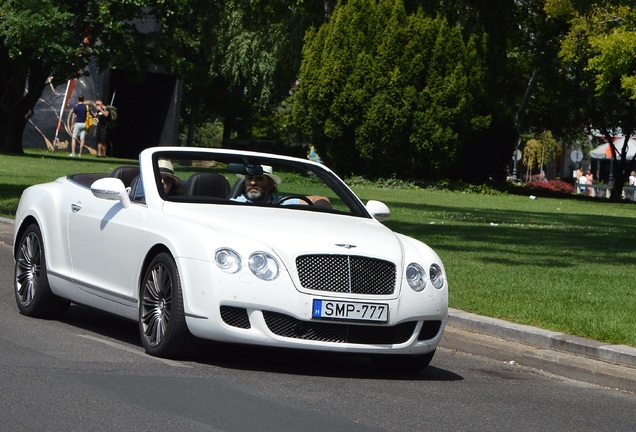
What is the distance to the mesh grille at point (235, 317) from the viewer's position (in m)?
8.77

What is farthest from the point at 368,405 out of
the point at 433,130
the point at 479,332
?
the point at 433,130

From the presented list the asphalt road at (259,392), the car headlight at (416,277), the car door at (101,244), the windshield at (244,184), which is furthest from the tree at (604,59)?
the car headlight at (416,277)

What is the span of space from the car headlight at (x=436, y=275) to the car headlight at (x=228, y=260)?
1316 mm

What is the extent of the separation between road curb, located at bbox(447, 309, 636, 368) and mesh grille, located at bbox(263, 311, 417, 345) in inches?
70.9

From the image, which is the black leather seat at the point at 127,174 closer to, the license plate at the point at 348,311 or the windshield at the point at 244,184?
the windshield at the point at 244,184

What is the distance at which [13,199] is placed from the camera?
71.7ft

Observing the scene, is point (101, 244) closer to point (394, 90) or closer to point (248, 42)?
point (394, 90)

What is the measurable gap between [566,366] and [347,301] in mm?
2217

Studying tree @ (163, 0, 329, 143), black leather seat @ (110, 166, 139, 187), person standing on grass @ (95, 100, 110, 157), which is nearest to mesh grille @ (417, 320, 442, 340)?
black leather seat @ (110, 166, 139, 187)

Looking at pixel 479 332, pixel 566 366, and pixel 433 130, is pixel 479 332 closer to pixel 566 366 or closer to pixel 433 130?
pixel 566 366

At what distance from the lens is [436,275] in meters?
9.34

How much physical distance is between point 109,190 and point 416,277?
2283 mm

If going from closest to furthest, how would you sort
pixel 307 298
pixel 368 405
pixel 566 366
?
pixel 368 405 < pixel 307 298 < pixel 566 366

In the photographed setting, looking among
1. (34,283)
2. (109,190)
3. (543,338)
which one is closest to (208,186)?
(109,190)
